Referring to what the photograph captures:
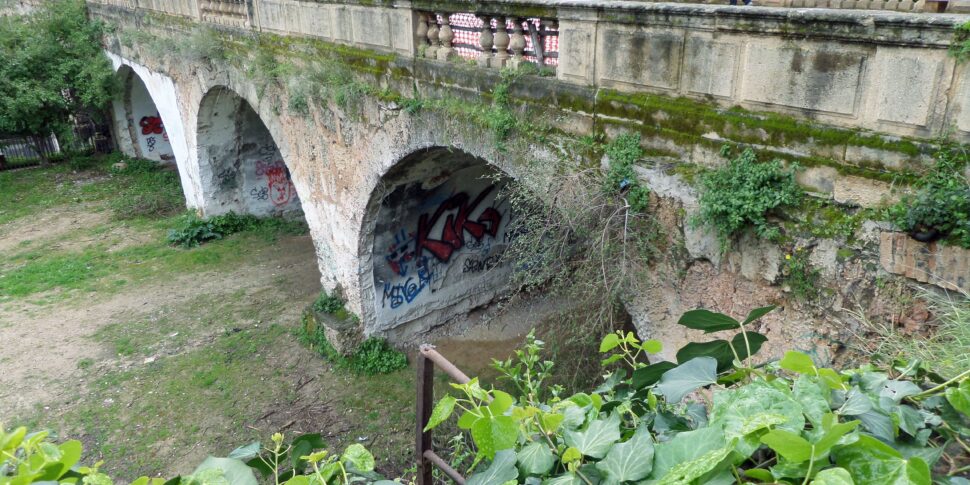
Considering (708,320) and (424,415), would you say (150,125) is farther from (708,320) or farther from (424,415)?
(708,320)

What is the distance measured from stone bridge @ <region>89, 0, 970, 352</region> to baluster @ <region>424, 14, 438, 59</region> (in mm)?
25

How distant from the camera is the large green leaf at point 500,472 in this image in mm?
1667

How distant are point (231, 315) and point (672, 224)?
795cm

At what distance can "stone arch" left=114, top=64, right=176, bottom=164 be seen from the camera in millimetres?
18422

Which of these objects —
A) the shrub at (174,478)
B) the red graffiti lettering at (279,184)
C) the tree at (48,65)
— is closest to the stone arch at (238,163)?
the red graffiti lettering at (279,184)

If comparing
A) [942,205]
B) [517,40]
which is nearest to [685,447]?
[942,205]

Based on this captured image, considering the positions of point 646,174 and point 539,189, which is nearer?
point 646,174

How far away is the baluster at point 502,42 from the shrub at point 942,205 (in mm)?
3262

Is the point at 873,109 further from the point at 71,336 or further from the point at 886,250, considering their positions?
the point at 71,336

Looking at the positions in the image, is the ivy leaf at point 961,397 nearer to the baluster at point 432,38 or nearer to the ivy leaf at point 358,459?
the ivy leaf at point 358,459

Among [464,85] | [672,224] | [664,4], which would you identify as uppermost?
[664,4]

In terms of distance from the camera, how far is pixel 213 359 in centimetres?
931

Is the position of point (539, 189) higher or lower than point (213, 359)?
higher

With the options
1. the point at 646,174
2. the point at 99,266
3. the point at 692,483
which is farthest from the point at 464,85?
the point at 99,266
